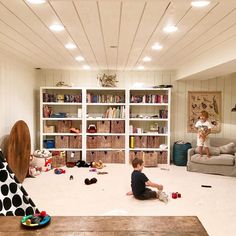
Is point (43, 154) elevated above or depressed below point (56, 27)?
below

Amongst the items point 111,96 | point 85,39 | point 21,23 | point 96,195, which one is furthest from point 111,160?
point 21,23

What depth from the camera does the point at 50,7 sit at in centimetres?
247

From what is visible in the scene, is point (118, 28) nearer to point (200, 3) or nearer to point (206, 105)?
point (200, 3)

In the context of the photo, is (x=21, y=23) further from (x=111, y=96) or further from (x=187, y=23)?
(x=111, y=96)

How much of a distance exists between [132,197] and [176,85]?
364cm

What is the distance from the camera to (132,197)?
4391mm

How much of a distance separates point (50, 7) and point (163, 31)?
4.51 feet

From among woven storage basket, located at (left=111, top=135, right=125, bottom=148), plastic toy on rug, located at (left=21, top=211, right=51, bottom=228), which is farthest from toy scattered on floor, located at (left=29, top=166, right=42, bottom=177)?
plastic toy on rug, located at (left=21, top=211, right=51, bottom=228)

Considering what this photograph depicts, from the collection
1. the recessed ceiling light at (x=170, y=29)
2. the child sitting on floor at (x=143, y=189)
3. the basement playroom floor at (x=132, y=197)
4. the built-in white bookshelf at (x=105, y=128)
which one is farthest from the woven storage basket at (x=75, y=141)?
the recessed ceiling light at (x=170, y=29)

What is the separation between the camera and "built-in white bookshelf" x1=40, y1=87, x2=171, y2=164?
22.3 feet

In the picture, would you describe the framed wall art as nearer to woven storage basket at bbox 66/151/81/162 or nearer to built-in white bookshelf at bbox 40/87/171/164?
built-in white bookshelf at bbox 40/87/171/164

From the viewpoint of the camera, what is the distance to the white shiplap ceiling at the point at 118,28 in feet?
8.02

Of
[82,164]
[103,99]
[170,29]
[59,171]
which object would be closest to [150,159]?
[82,164]

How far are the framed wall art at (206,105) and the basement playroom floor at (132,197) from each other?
169cm
